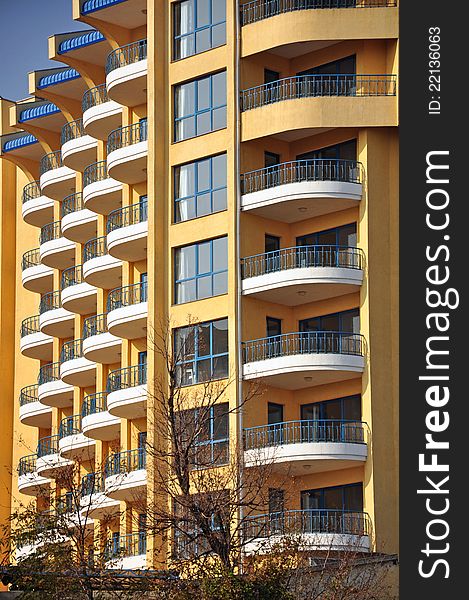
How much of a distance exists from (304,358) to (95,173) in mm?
14278

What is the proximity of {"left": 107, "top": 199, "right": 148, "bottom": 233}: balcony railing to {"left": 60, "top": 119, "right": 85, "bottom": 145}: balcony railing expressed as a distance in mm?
5358

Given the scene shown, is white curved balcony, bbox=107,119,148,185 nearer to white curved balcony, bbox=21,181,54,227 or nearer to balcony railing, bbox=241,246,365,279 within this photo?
balcony railing, bbox=241,246,365,279

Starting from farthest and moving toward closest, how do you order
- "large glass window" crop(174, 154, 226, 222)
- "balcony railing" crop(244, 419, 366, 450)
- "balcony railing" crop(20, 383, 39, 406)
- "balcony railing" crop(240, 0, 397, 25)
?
"balcony railing" crop(20, 383, 39, 406), "large glass window" crop(174, 154, 226, 222), "balcony railing" crop(240, 0, 397, 25), "balcony railing" crop(244, 419, 366, 450)

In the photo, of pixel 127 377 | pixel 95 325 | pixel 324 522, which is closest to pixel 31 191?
pixel 95 325

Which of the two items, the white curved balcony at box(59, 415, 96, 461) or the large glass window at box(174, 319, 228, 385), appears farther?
the white curved balcony at box(59, 415, 96, 461)

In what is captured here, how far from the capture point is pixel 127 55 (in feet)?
190

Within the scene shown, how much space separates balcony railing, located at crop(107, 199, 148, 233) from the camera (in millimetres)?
57594

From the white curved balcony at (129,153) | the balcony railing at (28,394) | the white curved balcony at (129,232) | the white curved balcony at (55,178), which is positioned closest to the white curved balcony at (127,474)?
the white curved balcony at (129,232)

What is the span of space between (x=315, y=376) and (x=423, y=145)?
1856cm

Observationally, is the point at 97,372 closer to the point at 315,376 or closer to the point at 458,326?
the point at 315,376

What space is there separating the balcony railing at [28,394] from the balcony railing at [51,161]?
8.34 meters

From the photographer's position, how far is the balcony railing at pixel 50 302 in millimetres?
65037

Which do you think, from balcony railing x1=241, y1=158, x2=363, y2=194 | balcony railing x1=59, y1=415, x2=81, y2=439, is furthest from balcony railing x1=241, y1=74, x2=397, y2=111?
balcony railing x1=59, y1=415, x2=81, y2=439

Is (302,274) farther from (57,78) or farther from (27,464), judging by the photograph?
(27,464)
